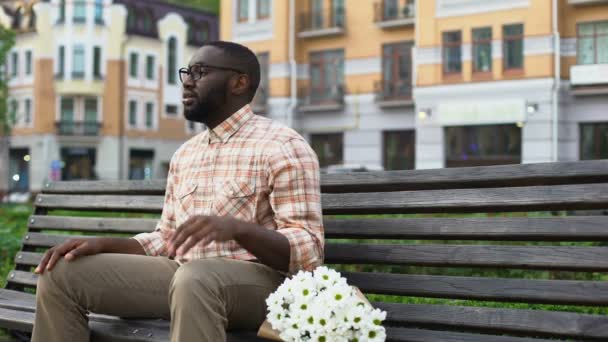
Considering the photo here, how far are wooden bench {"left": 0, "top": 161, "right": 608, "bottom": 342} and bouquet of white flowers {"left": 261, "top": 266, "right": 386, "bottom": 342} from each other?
438 mm

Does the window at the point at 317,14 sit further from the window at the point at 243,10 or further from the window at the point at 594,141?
the window at the point at 594,141

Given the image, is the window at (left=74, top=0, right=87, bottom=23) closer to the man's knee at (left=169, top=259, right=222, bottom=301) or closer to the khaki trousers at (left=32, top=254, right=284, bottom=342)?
the khaki trousers at (left=32, top=254, right=284, bottom=342)

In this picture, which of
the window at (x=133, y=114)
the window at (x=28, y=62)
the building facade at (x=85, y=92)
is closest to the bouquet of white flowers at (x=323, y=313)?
the building facade at (x=85, y=92)

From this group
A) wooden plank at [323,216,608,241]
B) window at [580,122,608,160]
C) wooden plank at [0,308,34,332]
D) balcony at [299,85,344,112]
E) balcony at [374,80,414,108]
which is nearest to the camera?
wooden plank at [323,216,608,241]

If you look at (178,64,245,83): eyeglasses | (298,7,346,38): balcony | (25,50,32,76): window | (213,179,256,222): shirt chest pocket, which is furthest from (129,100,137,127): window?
(213,179,256,222): shirt chest pocket

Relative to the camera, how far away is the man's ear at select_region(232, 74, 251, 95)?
133 inches

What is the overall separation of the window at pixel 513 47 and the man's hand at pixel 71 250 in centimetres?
2474

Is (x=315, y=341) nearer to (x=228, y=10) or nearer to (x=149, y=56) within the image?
(x=228, y=10)

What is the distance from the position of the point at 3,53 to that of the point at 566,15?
18167 mm

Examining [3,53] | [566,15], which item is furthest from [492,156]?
[3,53]

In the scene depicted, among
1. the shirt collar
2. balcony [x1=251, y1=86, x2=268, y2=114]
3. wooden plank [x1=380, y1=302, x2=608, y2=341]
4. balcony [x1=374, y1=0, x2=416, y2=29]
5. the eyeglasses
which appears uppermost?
balcony [x1=374, y1=0, x2=416, y2=29]

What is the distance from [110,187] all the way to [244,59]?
1.62 metres

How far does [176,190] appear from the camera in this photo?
3516mm

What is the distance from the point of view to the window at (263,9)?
32.9 m
